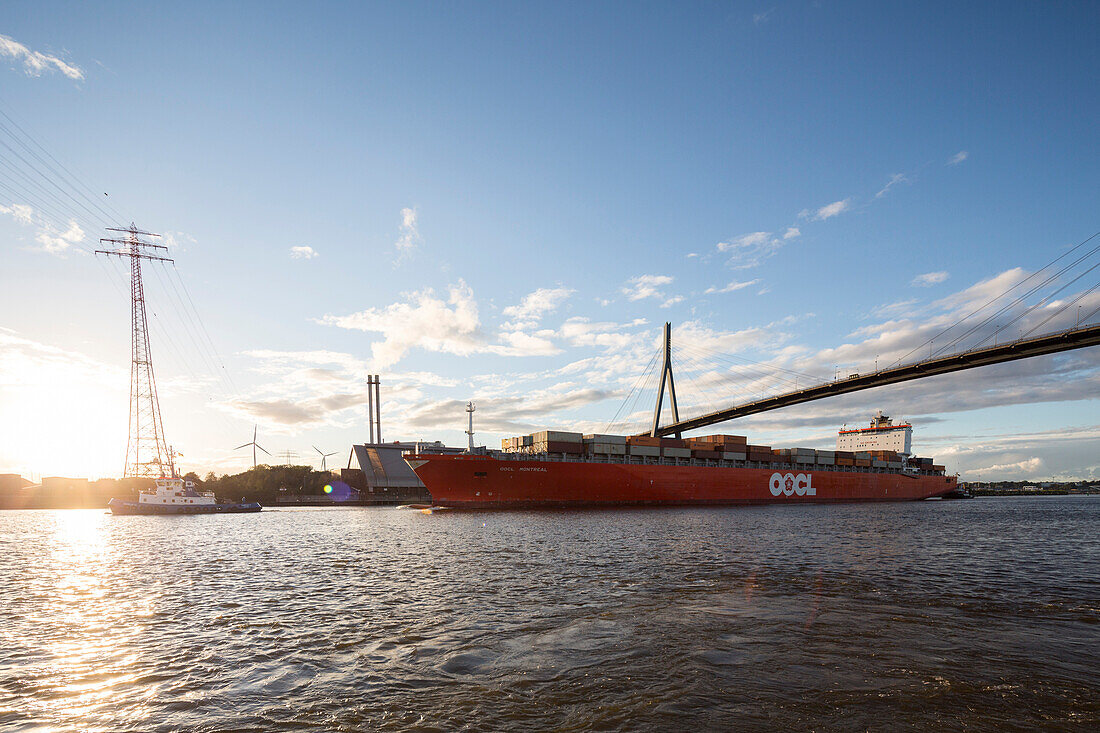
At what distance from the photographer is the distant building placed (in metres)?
93.8

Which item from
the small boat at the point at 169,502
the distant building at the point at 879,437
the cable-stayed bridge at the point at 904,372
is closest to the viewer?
the cable-stayed bridge at the point at 904,372

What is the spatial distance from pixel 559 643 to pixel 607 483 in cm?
4202

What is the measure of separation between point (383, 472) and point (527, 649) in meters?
96.4

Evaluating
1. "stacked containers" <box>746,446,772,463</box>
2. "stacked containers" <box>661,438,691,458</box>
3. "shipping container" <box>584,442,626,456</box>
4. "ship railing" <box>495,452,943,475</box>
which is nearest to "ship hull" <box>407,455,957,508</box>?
"ship railing" <box>495,452,943,475</box>

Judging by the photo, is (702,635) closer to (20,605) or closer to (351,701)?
→ (351,701)

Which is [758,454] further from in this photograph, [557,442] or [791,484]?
[557,442]

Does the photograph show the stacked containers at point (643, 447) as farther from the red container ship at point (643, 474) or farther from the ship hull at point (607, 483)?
the ship hull at point (607, 483)

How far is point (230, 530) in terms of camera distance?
3775cm

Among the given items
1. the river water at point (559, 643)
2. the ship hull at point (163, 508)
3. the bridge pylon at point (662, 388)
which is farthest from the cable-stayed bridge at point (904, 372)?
the ship hull at point (163, 508)

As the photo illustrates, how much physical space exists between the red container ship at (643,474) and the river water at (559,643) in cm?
2666

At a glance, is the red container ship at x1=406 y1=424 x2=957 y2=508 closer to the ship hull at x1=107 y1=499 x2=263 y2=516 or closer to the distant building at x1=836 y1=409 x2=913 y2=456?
the distant building at x1=836 y1=409 x2=913 y2=456

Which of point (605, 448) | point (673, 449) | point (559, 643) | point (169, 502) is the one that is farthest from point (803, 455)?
point (169, 502)

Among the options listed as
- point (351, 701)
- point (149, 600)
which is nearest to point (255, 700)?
point (351, 701)

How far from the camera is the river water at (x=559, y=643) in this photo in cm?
707
